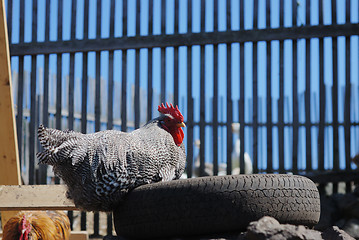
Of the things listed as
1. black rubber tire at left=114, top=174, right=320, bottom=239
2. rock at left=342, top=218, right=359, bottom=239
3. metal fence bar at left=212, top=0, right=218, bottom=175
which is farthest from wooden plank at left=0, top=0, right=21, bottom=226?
rock at left=342, top=218, right=359, bottom=239

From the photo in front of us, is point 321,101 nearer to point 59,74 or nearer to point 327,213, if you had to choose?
point 327,213

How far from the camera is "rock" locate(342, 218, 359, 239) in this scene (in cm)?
546

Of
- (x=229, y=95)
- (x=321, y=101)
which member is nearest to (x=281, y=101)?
(x=321, y=101)

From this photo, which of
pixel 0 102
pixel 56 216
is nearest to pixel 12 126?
pixel 0 102

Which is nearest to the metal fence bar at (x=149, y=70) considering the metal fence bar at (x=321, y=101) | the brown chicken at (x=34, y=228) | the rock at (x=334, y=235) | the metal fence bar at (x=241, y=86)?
the metal fence bar at (x=241, y=86)

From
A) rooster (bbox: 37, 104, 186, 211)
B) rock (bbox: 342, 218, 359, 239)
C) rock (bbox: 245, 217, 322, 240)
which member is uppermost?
rooster (bbox: 37, 104, 186, 211)

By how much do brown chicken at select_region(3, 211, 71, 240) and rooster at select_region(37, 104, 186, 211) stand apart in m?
0.92

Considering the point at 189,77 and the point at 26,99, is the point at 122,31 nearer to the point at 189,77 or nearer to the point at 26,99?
the point at 189,77

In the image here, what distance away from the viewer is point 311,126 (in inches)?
240

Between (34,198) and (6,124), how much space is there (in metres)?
→ 1.32

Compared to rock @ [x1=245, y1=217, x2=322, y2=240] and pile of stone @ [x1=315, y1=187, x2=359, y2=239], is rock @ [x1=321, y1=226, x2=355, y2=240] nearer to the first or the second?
rock @ [x1=245, y1=217, x2=322, y2=240]

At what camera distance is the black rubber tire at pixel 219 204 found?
261cm

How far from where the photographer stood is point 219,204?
2617mm

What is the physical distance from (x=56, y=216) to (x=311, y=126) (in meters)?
3.62
